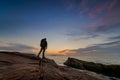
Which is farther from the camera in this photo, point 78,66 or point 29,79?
point 78,66

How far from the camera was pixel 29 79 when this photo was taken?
29.3 feet

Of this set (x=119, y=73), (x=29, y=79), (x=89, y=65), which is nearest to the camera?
(x=29, y=79)

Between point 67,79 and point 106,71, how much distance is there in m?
19.8

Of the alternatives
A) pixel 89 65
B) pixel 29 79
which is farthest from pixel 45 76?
pixel 89 65

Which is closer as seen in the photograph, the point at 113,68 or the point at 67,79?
the point at 67,79

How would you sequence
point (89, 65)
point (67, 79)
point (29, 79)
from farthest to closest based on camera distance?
point (89, 65) < point (67, 79) < point (29, 79)

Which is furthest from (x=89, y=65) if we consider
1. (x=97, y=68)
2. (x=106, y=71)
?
(x=106, y=71)

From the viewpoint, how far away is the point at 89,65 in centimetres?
3030

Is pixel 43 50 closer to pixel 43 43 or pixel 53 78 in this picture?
pixel 43 43

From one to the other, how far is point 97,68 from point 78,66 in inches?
161

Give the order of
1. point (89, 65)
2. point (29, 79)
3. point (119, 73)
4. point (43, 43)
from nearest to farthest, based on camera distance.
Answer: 1. point (29, 79)
2. point (43, 43)
3. point (119, 73)
4. point (89, 65)

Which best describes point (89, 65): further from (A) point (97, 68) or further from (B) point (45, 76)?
(B) point (45, 76)

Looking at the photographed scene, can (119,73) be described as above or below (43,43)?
below

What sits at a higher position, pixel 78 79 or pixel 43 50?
pixel 43 50
